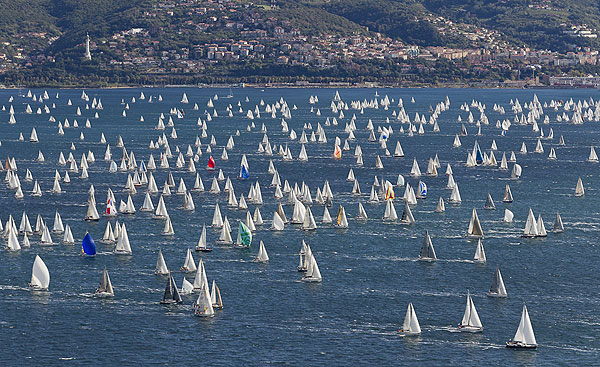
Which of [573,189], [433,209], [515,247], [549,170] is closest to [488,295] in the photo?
[515,247]

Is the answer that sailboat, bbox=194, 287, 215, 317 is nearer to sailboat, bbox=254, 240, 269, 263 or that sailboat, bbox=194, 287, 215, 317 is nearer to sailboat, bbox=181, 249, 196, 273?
sailboat, bbox=181, 249, 196, 273

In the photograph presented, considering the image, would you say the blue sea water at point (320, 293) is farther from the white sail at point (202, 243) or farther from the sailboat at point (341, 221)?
the white sail at point (202, 243)

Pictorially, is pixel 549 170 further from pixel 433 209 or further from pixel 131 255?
pixel 131 255

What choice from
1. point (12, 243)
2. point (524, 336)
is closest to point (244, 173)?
point (12, 243)

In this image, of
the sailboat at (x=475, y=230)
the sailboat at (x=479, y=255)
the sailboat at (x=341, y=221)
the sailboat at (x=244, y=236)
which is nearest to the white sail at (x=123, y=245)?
the sailboat at (x=244, y=236)

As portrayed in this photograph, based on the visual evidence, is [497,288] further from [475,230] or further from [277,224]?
[277,224]
